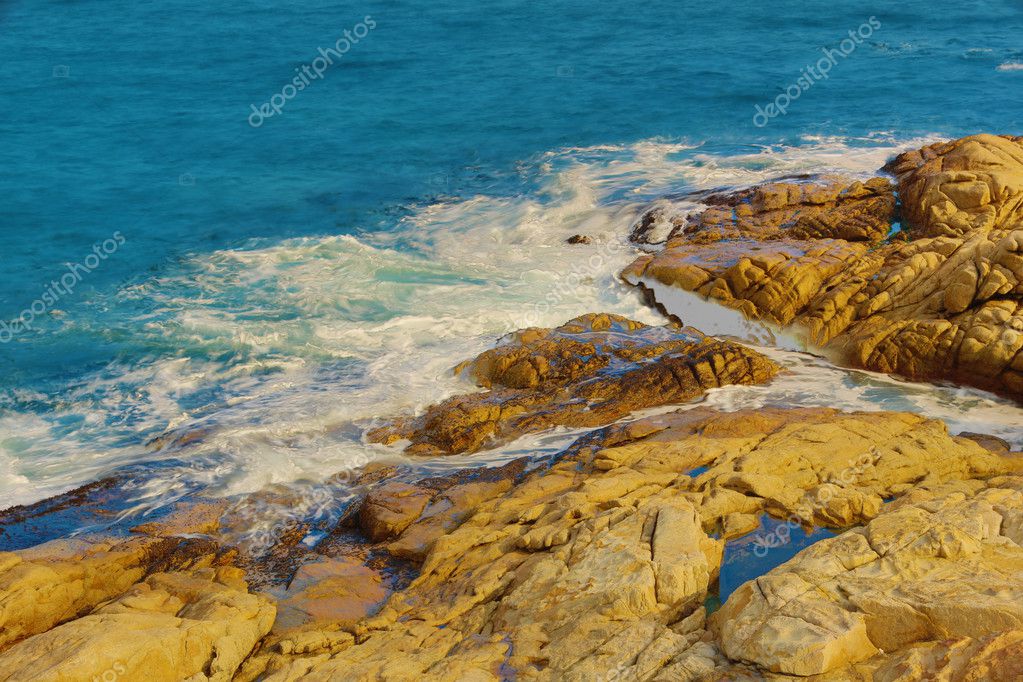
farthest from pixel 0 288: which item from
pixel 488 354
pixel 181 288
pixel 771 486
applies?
pixel 771 486

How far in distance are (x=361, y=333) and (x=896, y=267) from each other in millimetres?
9600

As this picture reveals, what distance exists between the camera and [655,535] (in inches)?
360

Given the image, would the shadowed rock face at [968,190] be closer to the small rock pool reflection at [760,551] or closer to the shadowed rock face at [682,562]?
the shadowed rock face at [682,562]

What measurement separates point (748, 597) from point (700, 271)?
995cm

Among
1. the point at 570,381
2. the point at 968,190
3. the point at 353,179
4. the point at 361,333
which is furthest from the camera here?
the point at 353,179

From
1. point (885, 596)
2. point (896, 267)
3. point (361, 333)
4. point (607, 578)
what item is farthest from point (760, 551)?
point (361, 333)

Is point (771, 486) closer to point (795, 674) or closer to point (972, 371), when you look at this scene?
point (795, 674)

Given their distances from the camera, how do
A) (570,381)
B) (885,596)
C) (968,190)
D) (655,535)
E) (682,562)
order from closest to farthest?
1. (885,596)
2. (682,562)
3. (655,535)
4. (570,381)
5. (968,190)

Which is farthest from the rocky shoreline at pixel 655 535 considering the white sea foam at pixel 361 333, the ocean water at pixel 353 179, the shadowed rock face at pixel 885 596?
the ocean water at pixel 353 179

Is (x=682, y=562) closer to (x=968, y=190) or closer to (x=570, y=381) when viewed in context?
(x=570, y=381)

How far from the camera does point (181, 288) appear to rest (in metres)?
19.7

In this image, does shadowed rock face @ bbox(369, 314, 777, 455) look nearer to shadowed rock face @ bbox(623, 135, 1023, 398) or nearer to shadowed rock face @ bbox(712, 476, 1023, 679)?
shadowed rock face @ bbox(623, 135, 1023, 398)

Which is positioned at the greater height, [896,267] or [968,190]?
[968,190]

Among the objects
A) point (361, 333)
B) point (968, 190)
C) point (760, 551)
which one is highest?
point (968, 190)
